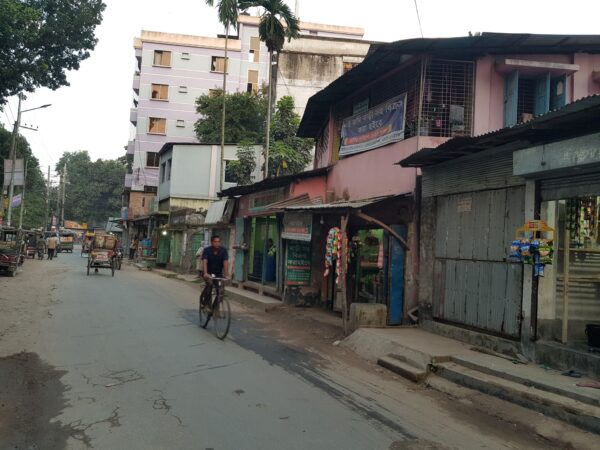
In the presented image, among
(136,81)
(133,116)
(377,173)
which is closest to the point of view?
(377,173)

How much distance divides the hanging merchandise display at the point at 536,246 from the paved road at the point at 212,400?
2.62 meters

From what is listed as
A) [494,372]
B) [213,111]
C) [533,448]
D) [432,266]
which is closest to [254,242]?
[432,266]

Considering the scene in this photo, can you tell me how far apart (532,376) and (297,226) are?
8.64m

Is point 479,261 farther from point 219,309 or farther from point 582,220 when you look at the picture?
point 219,309

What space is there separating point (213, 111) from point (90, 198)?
142 feet

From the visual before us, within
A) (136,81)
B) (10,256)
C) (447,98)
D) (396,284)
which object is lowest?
(10,256)

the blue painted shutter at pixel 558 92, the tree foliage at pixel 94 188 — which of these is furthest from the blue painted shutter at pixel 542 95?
the tree foliage at pixel 94 188

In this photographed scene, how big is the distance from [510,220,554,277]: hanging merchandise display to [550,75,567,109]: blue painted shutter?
222 inches

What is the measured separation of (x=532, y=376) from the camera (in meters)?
6.31

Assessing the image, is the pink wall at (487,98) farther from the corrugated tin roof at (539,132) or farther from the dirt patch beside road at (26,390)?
the dirt patch beside road at (26,390)

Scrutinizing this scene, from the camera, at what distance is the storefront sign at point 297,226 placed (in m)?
13.6

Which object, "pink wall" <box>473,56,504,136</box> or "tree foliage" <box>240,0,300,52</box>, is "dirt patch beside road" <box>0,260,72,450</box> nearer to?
"pink wall" <box>473,56,504,136</box>

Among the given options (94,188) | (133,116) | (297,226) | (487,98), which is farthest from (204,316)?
(94,188)

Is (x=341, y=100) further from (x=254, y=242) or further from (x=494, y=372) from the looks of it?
(x=494, y=372)
